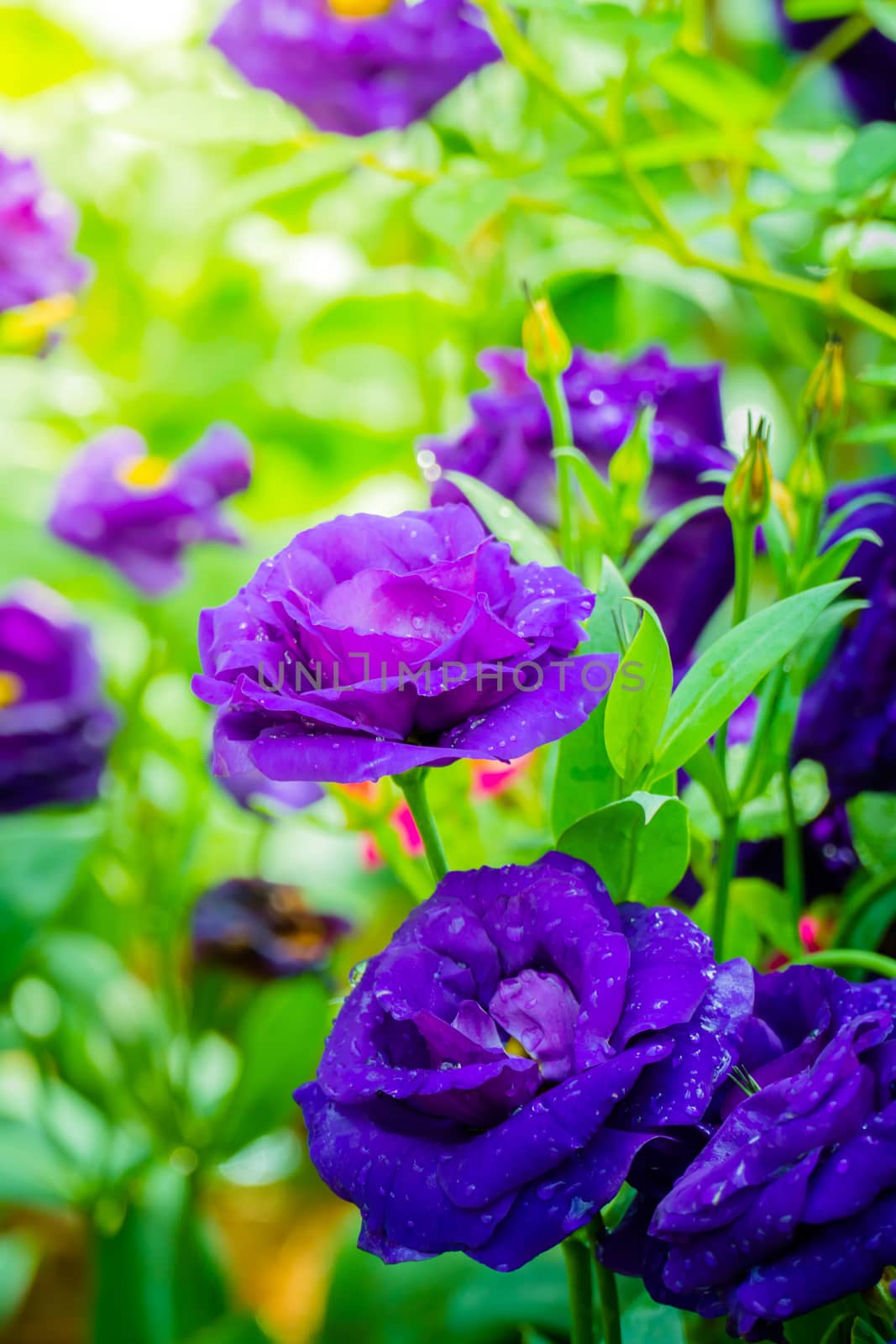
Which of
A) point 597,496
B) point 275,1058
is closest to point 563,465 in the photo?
point 597,496

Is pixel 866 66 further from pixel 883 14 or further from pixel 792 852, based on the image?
pixel 792 852

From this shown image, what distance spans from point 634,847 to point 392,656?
0.08m

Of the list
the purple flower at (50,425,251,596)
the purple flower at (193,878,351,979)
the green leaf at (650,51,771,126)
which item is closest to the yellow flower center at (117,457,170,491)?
the purple flower at (50,425,251,596)

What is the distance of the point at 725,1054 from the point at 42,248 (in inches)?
21.5

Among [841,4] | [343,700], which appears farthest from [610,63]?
[343,700]

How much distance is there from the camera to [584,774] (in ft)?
1.01

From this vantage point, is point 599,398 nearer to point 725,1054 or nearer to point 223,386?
point 725,1054

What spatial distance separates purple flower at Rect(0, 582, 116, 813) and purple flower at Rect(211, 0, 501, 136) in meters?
0.32

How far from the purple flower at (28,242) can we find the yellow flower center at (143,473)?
94 millimetres

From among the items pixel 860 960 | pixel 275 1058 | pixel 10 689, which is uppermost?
pixel 860 960

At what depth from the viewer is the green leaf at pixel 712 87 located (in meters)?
0.44

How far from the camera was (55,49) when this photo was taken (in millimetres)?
999

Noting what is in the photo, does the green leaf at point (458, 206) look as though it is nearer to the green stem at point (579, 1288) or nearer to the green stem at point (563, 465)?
the green stem at point (563, 465)

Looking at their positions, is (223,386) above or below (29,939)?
above
